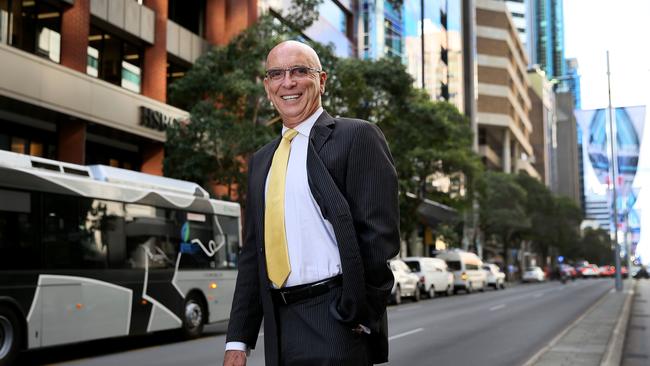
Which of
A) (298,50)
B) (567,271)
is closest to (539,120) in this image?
(567,271)

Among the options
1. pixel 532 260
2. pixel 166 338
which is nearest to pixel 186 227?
pixel 166 338

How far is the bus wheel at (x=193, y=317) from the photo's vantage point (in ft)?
45.8

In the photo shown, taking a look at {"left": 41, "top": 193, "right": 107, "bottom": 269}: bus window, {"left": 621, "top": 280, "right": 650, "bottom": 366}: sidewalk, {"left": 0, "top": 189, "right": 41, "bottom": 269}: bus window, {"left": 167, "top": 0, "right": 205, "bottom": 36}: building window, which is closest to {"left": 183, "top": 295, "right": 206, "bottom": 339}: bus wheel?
{"left": 41, "top": 193, "right": 107, "bottom": 269}: bus window

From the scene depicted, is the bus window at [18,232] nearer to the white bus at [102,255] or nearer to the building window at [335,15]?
the white bus at [102,255]

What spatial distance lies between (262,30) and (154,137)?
16.3 feet

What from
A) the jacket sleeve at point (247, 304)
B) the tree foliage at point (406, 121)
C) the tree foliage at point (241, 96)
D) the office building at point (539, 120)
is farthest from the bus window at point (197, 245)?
the office building at point (539, 120)

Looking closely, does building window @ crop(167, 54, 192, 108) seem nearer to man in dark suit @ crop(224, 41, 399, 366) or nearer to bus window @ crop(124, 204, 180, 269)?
bus window @ crop(124, 204, 180, 269)

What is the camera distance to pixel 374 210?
252cm

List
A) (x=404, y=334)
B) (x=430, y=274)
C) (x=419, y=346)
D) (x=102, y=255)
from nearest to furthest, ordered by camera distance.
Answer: (x=102, y=255), (x=419, y=346), (x=404, y=334), (x=430, y=274)

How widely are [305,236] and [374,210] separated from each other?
0.83 ft

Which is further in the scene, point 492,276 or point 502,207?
point 502,207

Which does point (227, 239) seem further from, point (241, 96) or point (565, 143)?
point (565, 143)

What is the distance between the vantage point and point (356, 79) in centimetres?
2302

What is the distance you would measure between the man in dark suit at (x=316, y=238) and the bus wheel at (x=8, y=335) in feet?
→ 26.4
